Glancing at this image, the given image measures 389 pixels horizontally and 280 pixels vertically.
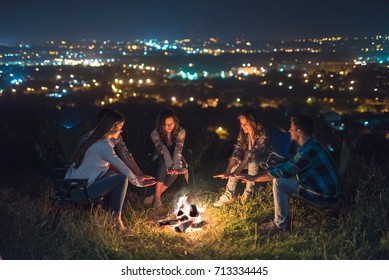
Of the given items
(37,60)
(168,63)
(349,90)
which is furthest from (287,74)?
(37,60)

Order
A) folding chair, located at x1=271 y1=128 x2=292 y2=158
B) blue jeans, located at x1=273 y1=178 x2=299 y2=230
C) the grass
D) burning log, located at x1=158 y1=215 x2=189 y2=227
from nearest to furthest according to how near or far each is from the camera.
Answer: the grass → blue jeans, located at x1=273 y1=178 x2=299 y2=230 → burning log, located at x1=158 y1=215 x2=189 y2=227 → folding chair, located at x1=271 y1=128 x2=292 y2=158

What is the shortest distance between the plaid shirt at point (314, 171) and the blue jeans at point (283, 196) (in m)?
0.07

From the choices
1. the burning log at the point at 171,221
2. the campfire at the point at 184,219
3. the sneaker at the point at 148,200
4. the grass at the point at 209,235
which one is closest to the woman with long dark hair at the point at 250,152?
the grass at the point at 209,235

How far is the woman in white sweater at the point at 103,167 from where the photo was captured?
4.03 meters

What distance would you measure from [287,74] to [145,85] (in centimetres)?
1000

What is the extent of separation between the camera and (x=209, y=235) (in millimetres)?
4008

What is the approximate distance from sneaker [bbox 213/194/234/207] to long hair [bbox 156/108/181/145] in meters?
0.90

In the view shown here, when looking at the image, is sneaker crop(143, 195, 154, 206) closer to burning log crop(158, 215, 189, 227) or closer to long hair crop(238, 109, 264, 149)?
burning log crop(158, 215, 189, 227)

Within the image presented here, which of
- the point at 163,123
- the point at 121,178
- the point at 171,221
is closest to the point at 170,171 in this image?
the point at 163,123

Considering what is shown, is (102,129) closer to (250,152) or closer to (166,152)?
(166,152)

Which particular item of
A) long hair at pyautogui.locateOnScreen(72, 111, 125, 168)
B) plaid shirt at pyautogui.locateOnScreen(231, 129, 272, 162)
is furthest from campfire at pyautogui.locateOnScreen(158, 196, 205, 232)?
long hair at pyautogui.locateOnScreen(72, 111, 125, 168)

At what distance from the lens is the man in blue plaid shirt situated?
3852 mm

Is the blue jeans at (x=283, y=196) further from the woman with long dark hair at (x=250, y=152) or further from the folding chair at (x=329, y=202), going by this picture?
the woman with long dark hair at (x=250, y=152)

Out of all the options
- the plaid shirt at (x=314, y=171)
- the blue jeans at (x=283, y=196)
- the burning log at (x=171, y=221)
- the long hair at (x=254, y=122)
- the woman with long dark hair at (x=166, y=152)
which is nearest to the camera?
the plaid shirt at (x=314, y=171)
